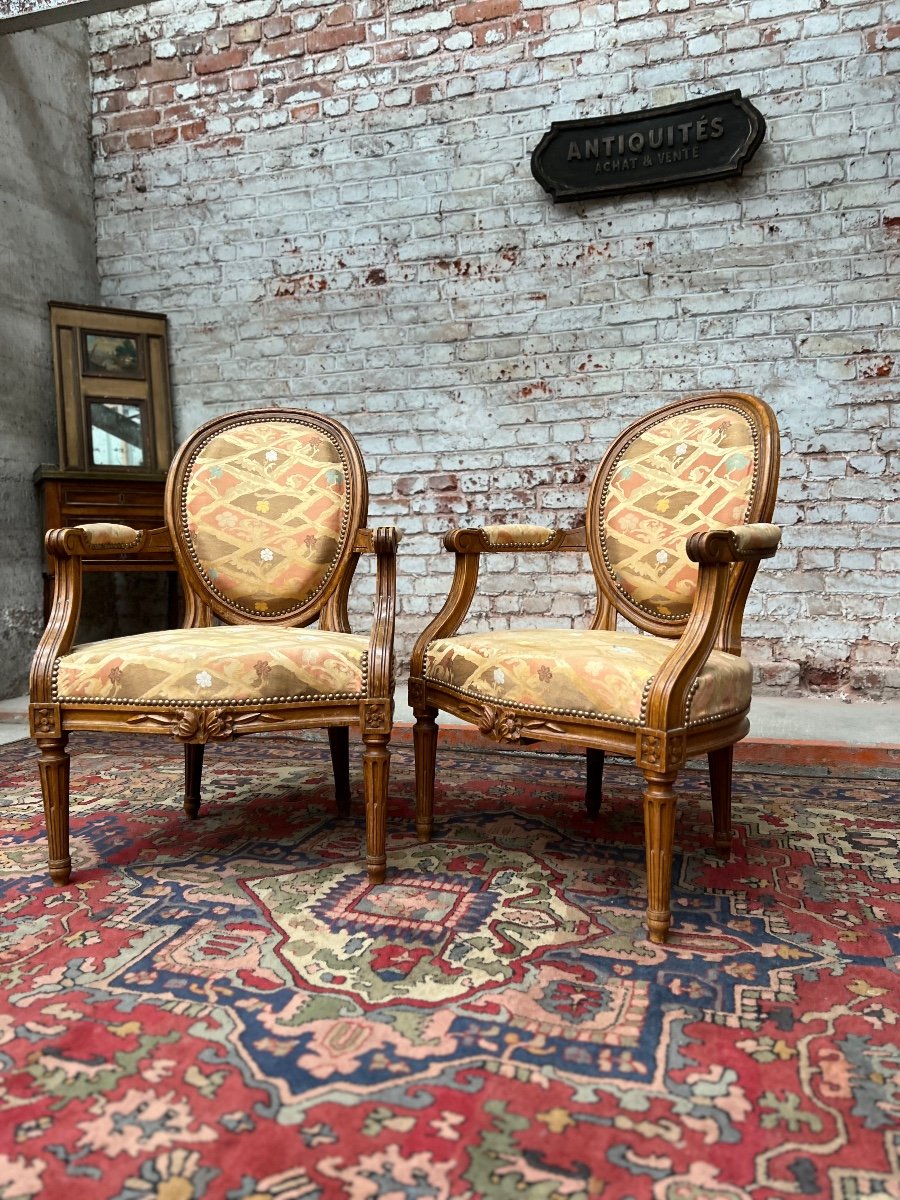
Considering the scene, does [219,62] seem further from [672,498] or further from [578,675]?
[578,675]

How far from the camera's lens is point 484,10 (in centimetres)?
383

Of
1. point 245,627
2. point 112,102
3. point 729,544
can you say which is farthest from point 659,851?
point 112,102

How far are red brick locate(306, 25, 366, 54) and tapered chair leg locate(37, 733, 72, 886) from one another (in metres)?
3.60

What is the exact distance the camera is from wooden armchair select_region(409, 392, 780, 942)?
5.25ft

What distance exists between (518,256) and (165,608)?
2.44 metres

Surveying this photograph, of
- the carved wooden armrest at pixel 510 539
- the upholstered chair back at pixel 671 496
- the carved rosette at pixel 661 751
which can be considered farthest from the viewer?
the carved wooden armrest at pixel 510 539

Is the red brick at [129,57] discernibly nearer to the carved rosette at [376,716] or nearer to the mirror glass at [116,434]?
the mirror glass at [116,434]

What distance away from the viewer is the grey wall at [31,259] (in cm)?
396

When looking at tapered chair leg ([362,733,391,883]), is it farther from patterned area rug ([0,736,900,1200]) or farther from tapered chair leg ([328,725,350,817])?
tapered chair leg ([328,725,350,817])

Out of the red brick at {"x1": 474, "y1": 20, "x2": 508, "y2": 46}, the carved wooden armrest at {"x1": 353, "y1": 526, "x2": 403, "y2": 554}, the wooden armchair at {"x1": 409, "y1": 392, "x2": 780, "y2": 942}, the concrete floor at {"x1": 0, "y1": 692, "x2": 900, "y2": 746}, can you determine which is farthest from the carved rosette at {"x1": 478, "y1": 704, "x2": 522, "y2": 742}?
the red brick at {"x1": 474, "y1": 20, "x2": 508, "y2": 46}

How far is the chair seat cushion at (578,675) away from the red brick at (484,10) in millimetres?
3199

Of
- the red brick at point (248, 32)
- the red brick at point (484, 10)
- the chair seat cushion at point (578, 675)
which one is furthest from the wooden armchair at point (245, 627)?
the red brick at point (248, 32)

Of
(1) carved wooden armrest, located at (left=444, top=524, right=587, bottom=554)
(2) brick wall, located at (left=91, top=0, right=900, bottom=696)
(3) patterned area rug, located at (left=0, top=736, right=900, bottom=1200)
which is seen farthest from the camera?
(2) brick wall, located at (left=91, top=0, right=900, bottom=696)

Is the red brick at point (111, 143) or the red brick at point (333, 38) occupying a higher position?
the red brick at point (333, 38)
